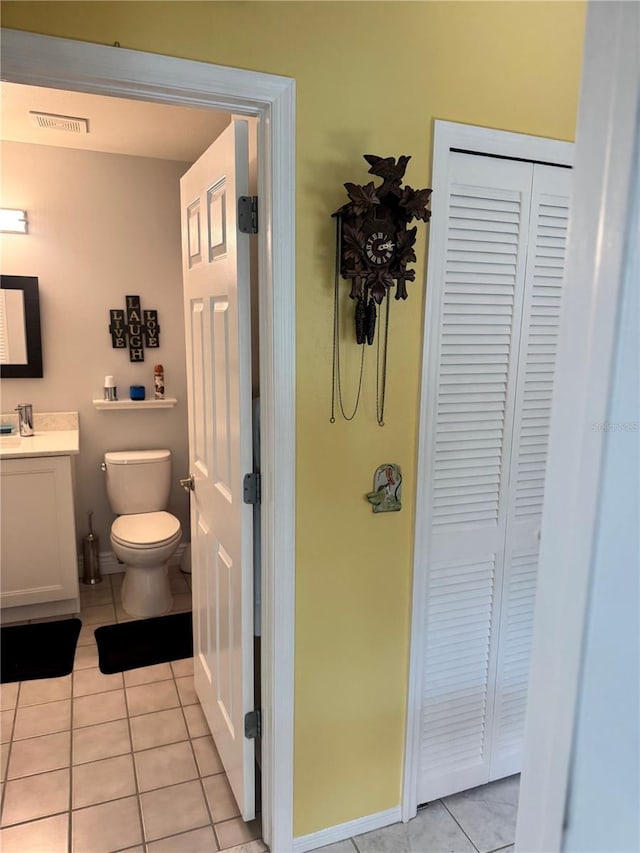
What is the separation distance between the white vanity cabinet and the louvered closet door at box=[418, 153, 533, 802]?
75.9 inches

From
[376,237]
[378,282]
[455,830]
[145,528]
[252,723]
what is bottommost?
[455,830]

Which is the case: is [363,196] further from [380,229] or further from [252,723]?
[252,723]

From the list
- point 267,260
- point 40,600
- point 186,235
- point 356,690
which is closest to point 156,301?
point 186,235

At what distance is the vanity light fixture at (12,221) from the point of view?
299 centimetres

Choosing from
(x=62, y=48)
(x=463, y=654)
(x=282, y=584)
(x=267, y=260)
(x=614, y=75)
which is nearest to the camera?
(x=614, y=75)

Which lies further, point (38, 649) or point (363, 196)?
point (38, 649)

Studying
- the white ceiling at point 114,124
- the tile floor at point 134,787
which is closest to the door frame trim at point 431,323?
the tile floor at point 134,787

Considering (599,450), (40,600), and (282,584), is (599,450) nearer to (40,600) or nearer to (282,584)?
(282,584)

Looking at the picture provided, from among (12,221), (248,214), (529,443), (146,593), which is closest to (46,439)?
(146,593)

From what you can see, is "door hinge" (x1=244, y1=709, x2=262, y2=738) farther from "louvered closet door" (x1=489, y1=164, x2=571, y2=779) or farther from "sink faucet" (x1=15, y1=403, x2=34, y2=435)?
"sink faucet" (x1=15, y1=403, x2=34, y2=435)

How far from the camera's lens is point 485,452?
174 cm

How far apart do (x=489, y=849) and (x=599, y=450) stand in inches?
68.0

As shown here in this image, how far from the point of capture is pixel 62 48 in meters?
1.21

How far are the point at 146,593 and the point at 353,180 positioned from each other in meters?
2.37
